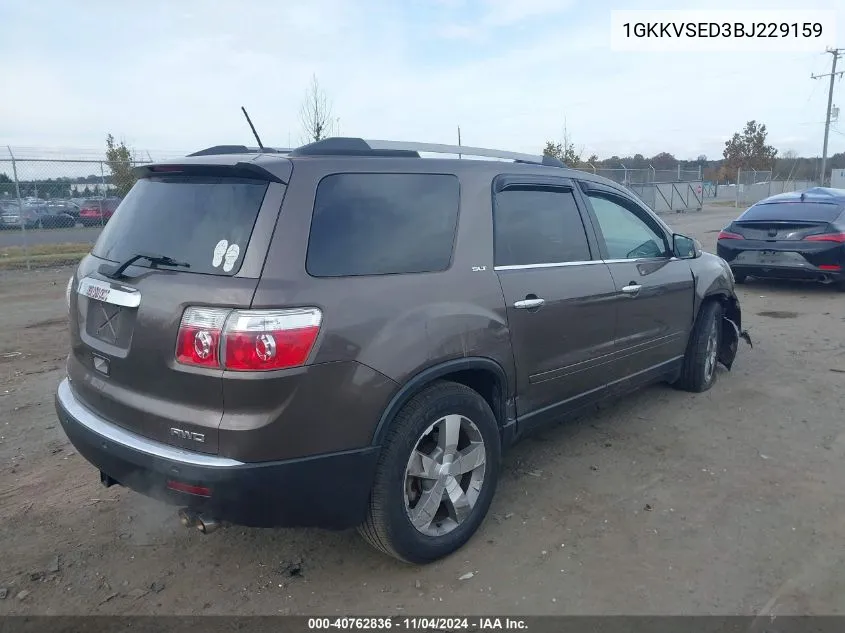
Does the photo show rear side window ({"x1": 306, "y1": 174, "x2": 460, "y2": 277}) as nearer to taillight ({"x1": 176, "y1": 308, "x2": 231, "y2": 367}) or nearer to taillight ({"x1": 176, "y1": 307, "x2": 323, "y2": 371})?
taillight ({"x1": 176, "y1": 307, "x2": 323, "y2": 371})

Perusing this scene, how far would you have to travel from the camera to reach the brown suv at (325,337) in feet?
8.29

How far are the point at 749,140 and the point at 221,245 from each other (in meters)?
61.1

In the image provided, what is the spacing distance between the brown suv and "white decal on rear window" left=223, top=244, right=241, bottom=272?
0.02 meters

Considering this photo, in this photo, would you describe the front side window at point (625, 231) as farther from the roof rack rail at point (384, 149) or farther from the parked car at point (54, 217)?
the parked car at point (54, 217)

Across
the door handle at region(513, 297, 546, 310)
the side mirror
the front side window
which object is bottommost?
the door handle at region(513, 297, 546, 310)

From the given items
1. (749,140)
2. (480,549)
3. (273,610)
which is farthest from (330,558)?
(749,140)

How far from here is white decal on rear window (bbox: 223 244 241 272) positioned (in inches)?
103

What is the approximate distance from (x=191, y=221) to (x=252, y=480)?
1.13 metres

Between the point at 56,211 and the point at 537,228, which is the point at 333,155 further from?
the point at 56,211

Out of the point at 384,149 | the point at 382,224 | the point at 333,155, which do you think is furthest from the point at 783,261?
the point at 333,155

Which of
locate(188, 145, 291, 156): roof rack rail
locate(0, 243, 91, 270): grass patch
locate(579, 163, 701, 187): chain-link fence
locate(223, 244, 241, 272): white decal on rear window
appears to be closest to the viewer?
locate(223, 244, 241, 272): white decal on rear window

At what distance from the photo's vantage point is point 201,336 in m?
2.54

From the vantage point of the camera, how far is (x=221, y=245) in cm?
269

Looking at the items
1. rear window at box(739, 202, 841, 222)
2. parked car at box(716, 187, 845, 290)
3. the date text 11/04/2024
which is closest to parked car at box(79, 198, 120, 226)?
parked car at box(716, 187, 845, 290)
